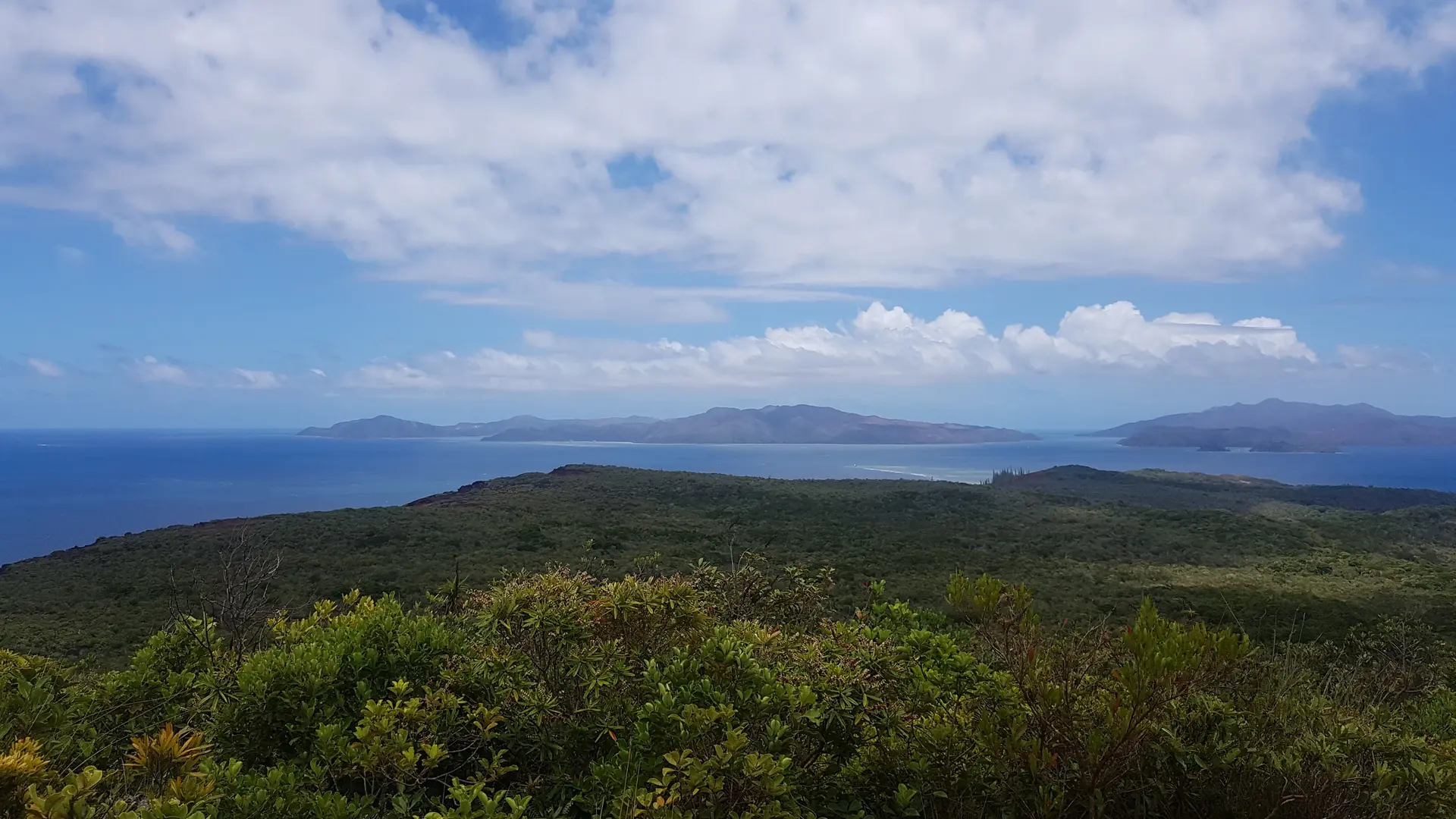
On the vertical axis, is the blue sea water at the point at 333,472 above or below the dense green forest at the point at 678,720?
below

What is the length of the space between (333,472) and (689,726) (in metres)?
154

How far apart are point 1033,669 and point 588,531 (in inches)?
1216

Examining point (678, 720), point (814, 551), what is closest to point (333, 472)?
point (814, 551)

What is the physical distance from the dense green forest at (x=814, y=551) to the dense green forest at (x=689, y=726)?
7.56 feet

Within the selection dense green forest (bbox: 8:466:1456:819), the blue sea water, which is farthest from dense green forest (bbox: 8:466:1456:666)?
the blue sea water

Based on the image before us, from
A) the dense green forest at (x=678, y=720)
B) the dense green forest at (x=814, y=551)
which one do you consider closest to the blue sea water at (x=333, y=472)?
the dense green forest at (x=814, y=551)

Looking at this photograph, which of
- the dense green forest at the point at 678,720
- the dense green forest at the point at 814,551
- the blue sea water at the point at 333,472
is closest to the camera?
the dense green forest at the point at 678,720

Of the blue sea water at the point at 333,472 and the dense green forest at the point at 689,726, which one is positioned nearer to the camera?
the dense green forest at the point at 689,726

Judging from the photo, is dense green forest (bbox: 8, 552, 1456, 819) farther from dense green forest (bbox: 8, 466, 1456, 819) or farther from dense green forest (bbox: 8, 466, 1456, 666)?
dense green forest (bbox: 8, 466, 1456, 666)

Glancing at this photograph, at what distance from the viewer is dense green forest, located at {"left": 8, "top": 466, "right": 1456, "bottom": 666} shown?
20172mm

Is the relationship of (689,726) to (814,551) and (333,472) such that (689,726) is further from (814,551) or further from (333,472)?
(333,472)

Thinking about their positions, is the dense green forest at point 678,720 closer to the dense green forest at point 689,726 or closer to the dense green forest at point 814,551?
the dense green forest at point 689,726

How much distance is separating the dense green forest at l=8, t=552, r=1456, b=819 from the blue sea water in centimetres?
7405

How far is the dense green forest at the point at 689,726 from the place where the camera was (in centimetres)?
276
